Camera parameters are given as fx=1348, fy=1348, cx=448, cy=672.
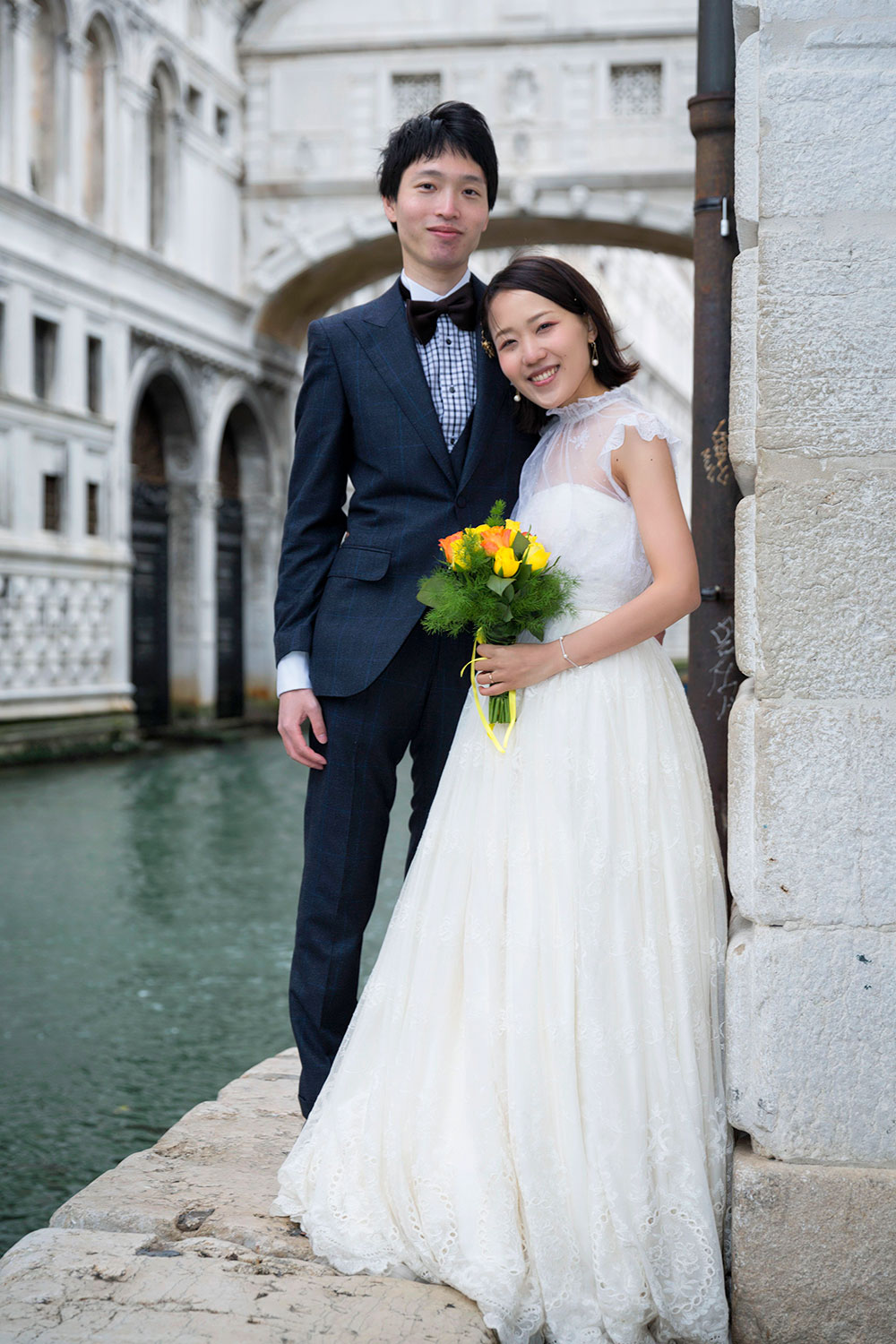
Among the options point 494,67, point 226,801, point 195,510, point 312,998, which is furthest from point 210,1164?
point 494,67

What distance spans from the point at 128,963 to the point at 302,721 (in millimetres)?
2810

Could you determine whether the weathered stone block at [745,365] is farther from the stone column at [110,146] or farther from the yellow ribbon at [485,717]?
the stone column at [110,146]

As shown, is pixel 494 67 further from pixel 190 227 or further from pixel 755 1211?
pixel 755 1211

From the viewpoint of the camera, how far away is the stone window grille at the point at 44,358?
506 inches

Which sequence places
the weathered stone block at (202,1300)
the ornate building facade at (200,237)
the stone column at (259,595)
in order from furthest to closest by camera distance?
1. the stone column at (259,595)
2. the ornate building facade at (200,237)
3. the weathered stone block at (202,1300)

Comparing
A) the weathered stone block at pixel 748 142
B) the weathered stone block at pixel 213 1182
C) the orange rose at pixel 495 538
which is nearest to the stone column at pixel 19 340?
the weathered stone block at pixel 213 1182

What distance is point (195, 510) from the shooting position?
15.9m

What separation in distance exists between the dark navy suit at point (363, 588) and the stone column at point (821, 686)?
69 centimetres

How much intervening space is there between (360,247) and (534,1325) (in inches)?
600

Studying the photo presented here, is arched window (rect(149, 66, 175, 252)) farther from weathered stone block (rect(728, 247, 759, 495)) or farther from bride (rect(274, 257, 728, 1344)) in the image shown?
weathered stone block (rect(728, 247, 759, 495))

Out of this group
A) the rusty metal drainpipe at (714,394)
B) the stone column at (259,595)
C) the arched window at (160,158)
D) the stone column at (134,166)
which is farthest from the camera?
the stone column at (259,595)

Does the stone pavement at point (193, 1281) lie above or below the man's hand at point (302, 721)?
below

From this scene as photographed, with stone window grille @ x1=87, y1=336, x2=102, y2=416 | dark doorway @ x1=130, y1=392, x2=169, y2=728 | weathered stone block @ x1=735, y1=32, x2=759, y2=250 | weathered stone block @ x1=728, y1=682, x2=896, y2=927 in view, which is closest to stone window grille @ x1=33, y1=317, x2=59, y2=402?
stone window grille @ x1=87, y1=336, x2=102, y2=416

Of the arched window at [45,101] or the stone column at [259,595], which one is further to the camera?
the stone column at [259,595]
